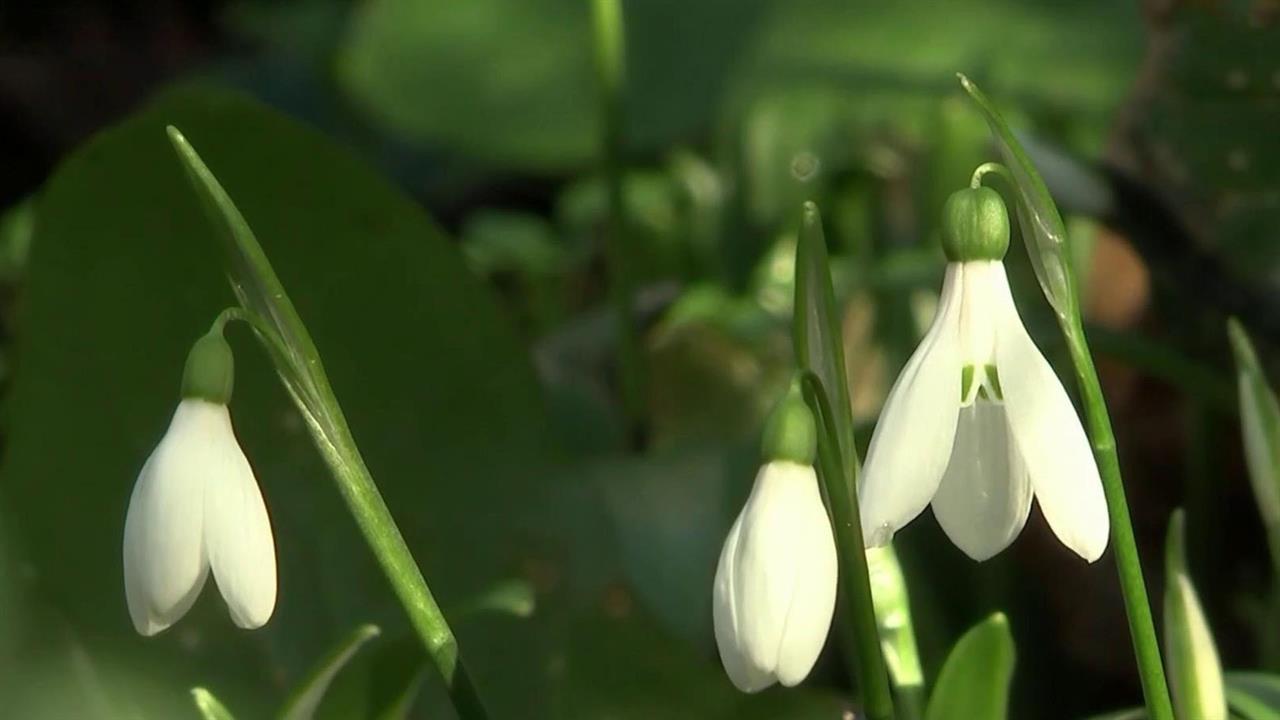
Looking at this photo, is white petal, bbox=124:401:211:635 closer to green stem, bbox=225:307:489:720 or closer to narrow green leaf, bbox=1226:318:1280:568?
green stem, bbox=225:307:489:720

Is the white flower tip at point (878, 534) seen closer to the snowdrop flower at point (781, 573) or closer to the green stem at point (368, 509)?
the snowdrop flower at point (781, 573)

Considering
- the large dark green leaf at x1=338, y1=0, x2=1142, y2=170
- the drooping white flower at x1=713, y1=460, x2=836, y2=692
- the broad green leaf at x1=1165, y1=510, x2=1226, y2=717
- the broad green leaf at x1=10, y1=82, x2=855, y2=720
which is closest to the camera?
the drooping white flower at x1=713, y1=460, x2=836, y2=692

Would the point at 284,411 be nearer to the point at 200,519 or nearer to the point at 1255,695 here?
the point at 200,519

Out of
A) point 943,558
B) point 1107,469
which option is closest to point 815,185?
point 943,558

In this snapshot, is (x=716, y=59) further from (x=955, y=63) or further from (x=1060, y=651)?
(x=1060, y=651)

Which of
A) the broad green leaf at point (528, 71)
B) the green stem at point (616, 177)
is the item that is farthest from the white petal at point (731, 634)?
the broad green leaf at point (528, 71)

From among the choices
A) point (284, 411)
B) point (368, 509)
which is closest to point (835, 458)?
point (368, 509)

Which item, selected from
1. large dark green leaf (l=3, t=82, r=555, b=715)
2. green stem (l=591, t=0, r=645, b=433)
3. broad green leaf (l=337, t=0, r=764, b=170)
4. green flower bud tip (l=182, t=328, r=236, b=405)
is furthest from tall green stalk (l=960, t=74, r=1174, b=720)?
broad green leaf (l=337, t=0, r=764, b=170)
